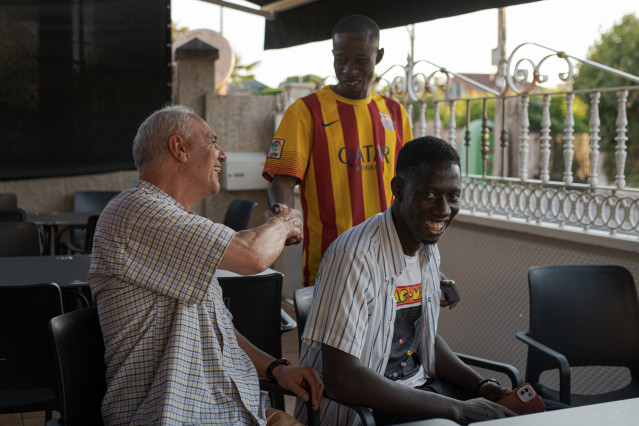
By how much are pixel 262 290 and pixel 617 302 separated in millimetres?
1465

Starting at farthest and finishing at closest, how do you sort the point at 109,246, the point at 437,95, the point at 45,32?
the point at 45,32
the point at 437,95
the point at 109,246

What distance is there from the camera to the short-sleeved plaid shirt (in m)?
1.53

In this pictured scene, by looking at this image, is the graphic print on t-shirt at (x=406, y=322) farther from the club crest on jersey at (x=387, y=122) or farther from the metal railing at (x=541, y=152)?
the metal railing at (x=541, y=152)

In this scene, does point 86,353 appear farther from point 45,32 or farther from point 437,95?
point 45,32

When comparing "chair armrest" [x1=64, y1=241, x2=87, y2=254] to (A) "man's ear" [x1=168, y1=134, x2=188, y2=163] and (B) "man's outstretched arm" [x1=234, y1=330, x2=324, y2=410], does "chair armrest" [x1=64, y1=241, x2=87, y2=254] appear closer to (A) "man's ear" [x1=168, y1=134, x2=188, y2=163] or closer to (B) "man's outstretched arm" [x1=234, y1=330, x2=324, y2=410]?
(B) "man's outstretched arm" [x1=234, y1=330, x2=324, y2=410]

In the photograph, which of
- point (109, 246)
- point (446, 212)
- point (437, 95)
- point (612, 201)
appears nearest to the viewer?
point (109, 246)

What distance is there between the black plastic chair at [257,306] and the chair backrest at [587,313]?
1.05 metres

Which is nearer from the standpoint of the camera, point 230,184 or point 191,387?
point 191,387

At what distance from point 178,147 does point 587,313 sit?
188cm

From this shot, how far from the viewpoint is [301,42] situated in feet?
16.7

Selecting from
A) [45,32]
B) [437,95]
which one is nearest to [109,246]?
[437,95]

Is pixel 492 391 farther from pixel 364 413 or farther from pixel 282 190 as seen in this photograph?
pixel 282 190

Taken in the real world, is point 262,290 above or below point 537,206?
below

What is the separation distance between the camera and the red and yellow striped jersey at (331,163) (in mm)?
2633
